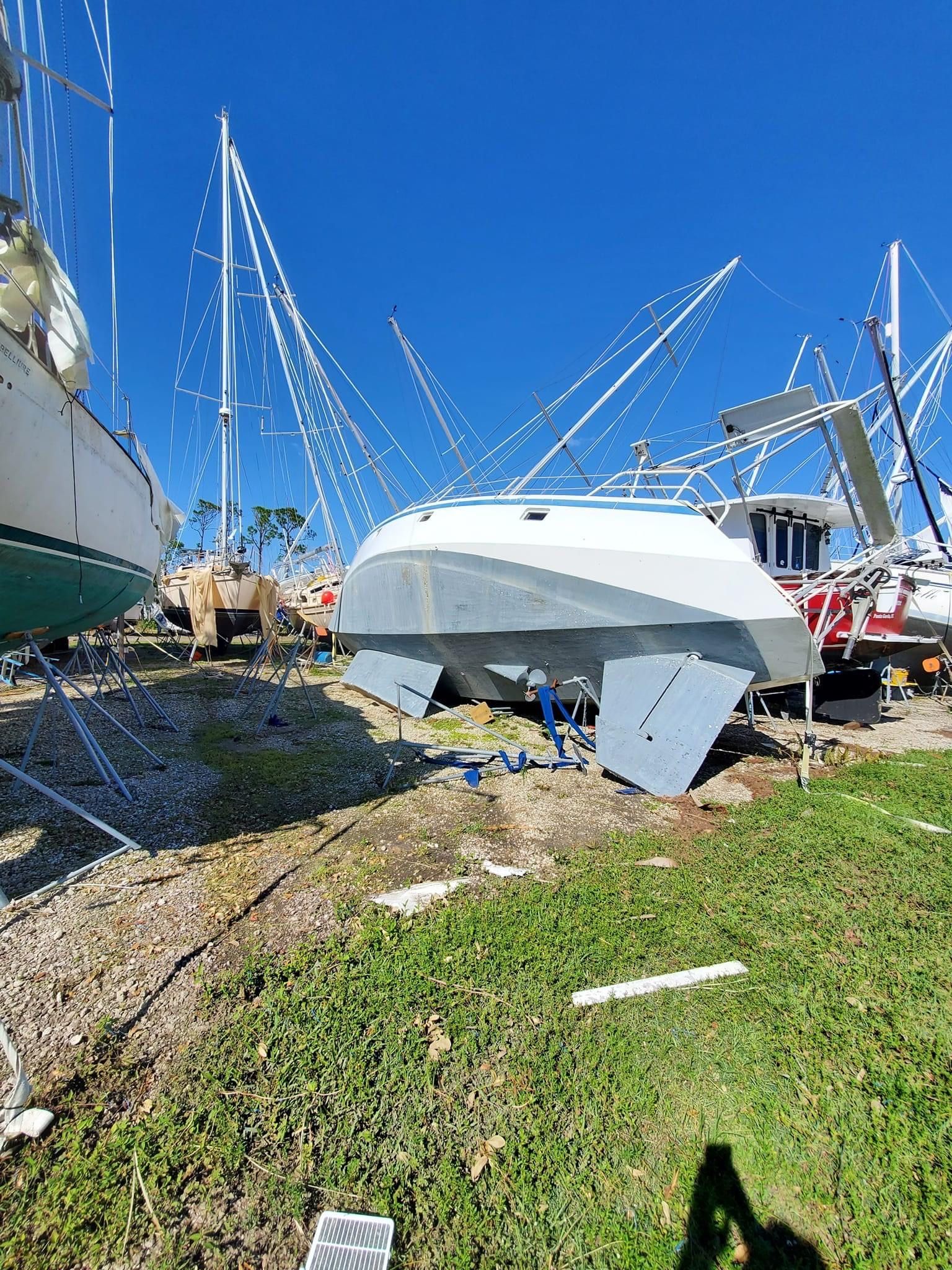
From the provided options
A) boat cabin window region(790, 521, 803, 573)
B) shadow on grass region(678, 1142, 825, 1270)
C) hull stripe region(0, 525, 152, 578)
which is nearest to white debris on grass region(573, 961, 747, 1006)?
shadow on grass region(678, 1142, 825, 1270)

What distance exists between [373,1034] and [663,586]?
6.19 metres

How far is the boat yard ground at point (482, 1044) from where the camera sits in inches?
76.4

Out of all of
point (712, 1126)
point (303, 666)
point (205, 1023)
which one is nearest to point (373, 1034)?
point (205, 1023)

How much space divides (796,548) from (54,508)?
1417 centimetres

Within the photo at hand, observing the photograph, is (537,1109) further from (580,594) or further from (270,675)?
(270,675)

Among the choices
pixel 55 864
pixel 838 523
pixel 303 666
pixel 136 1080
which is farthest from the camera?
pixel 303 666

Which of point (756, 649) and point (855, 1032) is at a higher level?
point (756, 649)

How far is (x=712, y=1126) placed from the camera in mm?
2283

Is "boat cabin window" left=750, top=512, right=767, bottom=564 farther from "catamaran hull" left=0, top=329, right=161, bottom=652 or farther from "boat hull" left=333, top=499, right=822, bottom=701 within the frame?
"catamaran hull" left=0, top=329, right=161, bottom=652

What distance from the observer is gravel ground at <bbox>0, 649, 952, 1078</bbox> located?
3.04 meters

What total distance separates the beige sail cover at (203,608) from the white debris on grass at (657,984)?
69.8 feet

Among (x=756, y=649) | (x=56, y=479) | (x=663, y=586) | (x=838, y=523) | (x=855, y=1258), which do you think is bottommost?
(x=855, y=1258)

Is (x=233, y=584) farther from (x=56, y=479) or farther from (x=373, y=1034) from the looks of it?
(x=373, y=1034)

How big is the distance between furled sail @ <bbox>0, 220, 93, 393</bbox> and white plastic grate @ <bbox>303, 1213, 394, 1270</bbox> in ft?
22.7
